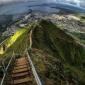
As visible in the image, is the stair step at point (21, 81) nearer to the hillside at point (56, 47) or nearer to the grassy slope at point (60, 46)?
the hillside at point (56, 47)

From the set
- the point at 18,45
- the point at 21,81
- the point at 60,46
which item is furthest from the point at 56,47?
the point at 21,81

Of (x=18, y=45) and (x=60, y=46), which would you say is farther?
(x=60, y=46)

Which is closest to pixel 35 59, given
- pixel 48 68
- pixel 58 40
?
pixel 48 68

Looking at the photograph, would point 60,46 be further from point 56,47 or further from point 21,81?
point 21,81

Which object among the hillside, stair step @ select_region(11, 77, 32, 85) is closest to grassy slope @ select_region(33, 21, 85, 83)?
the hillside

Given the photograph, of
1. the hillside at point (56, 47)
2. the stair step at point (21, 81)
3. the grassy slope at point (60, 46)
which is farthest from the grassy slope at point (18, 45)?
the stair step at point (21, 81)

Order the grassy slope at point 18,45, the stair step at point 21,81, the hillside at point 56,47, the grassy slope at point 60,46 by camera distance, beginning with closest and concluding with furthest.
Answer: the stair step at point 21,81, the grassy slope at point 18,45, the hillside at point 56,47, the grassy slope at point 60,46

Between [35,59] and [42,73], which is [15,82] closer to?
[42,73]

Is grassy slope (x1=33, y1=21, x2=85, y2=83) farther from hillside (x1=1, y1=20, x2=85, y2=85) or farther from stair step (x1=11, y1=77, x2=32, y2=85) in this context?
stair step (x1=11, y1=77, x2=32, y2=85)

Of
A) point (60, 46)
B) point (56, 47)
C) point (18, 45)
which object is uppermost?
point (18, 45)
